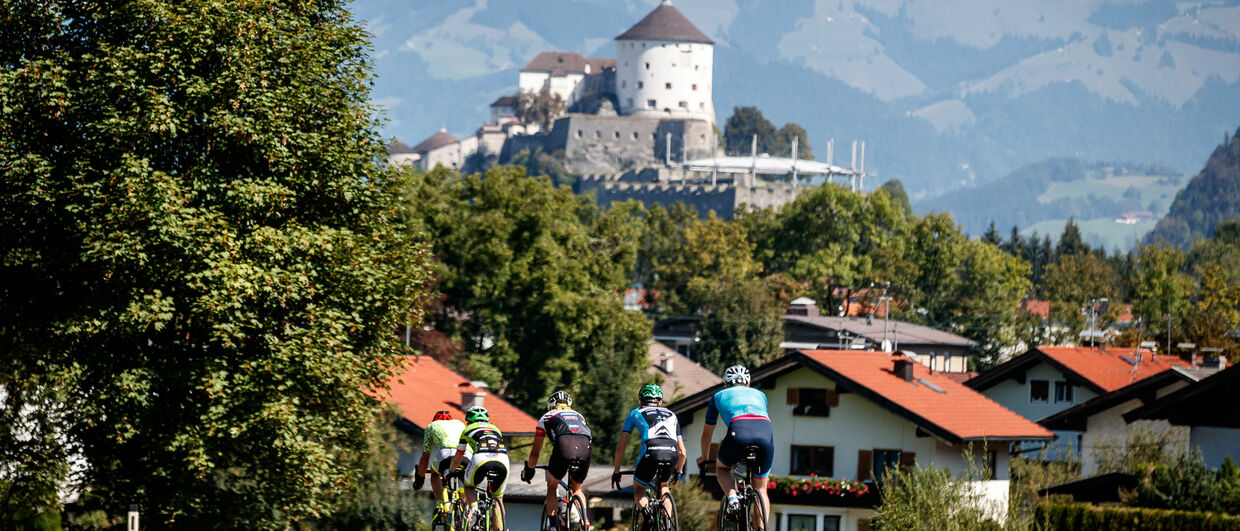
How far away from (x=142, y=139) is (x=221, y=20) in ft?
8.93

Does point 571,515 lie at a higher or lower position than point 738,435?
lower

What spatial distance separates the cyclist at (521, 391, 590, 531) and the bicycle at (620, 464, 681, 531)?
69cm

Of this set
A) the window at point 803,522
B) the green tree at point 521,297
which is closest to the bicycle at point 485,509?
the window at point 803,522

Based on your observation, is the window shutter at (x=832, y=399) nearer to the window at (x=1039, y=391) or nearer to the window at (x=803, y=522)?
the window at (x=803, y=522)

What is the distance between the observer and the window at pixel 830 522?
47562 millimetres

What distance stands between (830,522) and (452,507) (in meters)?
28.8

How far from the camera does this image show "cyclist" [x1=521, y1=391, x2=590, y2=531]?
755 inches

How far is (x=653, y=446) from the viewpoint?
61.3ft

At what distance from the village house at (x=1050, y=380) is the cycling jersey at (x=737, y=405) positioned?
47.2 metres

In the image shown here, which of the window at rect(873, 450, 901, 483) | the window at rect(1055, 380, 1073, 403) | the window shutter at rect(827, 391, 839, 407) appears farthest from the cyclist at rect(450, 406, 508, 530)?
the window at rect(1055, 380, 1073, 403)

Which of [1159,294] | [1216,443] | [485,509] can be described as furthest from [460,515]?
[1159,294]

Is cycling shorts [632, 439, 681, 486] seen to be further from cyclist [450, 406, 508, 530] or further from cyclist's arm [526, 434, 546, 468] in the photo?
cyclist [450, 406, 508, 530]

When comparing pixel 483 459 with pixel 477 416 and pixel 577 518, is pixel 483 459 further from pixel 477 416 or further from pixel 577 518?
pixel 577 518

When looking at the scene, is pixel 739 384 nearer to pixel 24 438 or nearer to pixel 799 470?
pixel 24 438
